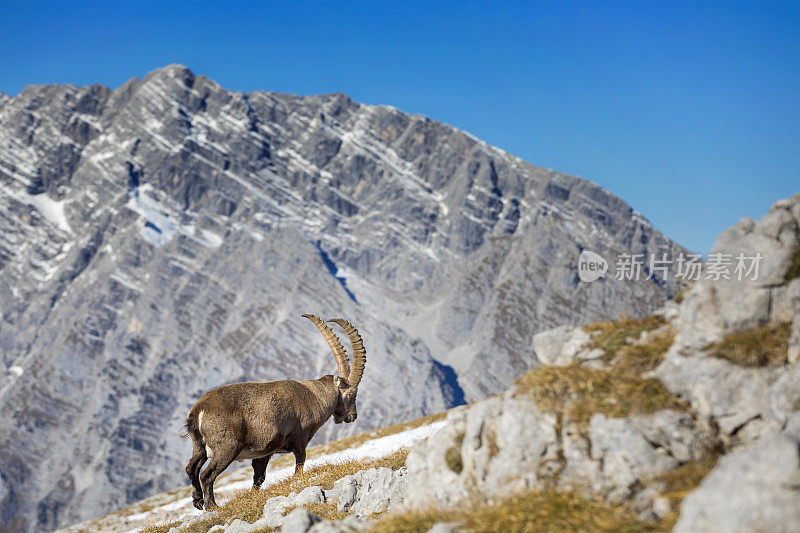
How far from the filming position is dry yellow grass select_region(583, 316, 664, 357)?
12398mm

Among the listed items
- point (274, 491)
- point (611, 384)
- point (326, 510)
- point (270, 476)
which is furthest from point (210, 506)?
point (611, 384)

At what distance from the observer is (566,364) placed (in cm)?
1260

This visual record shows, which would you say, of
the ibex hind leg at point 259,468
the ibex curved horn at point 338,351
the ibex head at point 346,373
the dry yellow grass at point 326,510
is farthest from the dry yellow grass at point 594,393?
the ibex curved horn at point 338,351

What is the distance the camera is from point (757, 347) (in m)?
10.8

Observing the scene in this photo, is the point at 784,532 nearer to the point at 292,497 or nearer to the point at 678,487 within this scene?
the point at 678,487

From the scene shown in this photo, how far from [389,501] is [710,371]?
846 cm

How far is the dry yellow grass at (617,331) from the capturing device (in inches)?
488

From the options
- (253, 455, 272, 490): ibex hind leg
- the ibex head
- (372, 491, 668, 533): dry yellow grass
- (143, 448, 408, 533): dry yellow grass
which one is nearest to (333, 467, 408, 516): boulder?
(143, 448, 408, 533): dry yellow grass

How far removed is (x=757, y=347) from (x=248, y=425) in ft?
48.0

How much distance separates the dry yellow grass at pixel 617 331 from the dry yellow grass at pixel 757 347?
160 centimetres

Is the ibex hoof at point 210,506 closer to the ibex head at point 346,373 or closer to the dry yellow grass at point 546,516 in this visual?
the ibex head at point 346,373

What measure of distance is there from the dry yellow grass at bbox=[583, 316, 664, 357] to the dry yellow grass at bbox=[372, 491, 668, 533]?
10.2ft

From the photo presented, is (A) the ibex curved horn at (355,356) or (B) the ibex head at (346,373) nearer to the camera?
(B) the ibex head at (346,373)

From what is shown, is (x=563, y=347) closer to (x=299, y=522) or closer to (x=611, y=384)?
(x=611, y=384)
